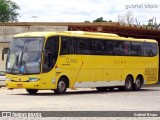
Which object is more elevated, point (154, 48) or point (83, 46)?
point (83, 46)

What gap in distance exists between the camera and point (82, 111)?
17047 millimetres

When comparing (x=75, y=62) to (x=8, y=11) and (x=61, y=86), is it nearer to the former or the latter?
(x=61, y=86)

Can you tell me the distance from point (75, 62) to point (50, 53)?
7.67ft

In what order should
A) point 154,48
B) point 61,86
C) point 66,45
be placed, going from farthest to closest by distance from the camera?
point 154,48, point 66,45, point 61,86

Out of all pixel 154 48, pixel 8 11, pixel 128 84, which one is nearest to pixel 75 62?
pixel 128 84

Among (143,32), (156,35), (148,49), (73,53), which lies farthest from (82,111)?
(156,35)

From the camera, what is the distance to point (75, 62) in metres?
29.0

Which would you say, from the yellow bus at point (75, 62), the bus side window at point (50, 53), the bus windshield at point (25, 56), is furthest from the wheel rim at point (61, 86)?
the bus windshield at point (25, 56)

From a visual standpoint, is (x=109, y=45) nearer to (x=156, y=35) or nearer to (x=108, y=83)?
(x=108, y=83)

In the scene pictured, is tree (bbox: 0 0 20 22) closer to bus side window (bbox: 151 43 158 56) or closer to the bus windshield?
bus side window (bbox: 151 43 158 56)

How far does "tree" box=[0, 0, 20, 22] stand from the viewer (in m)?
105

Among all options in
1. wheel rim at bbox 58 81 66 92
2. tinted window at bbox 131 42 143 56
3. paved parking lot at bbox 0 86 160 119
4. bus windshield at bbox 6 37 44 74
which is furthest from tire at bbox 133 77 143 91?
bus windshield at bbox 6 37 44 74

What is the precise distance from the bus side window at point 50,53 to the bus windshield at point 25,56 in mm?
345

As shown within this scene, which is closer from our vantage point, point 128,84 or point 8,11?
point 128,84
